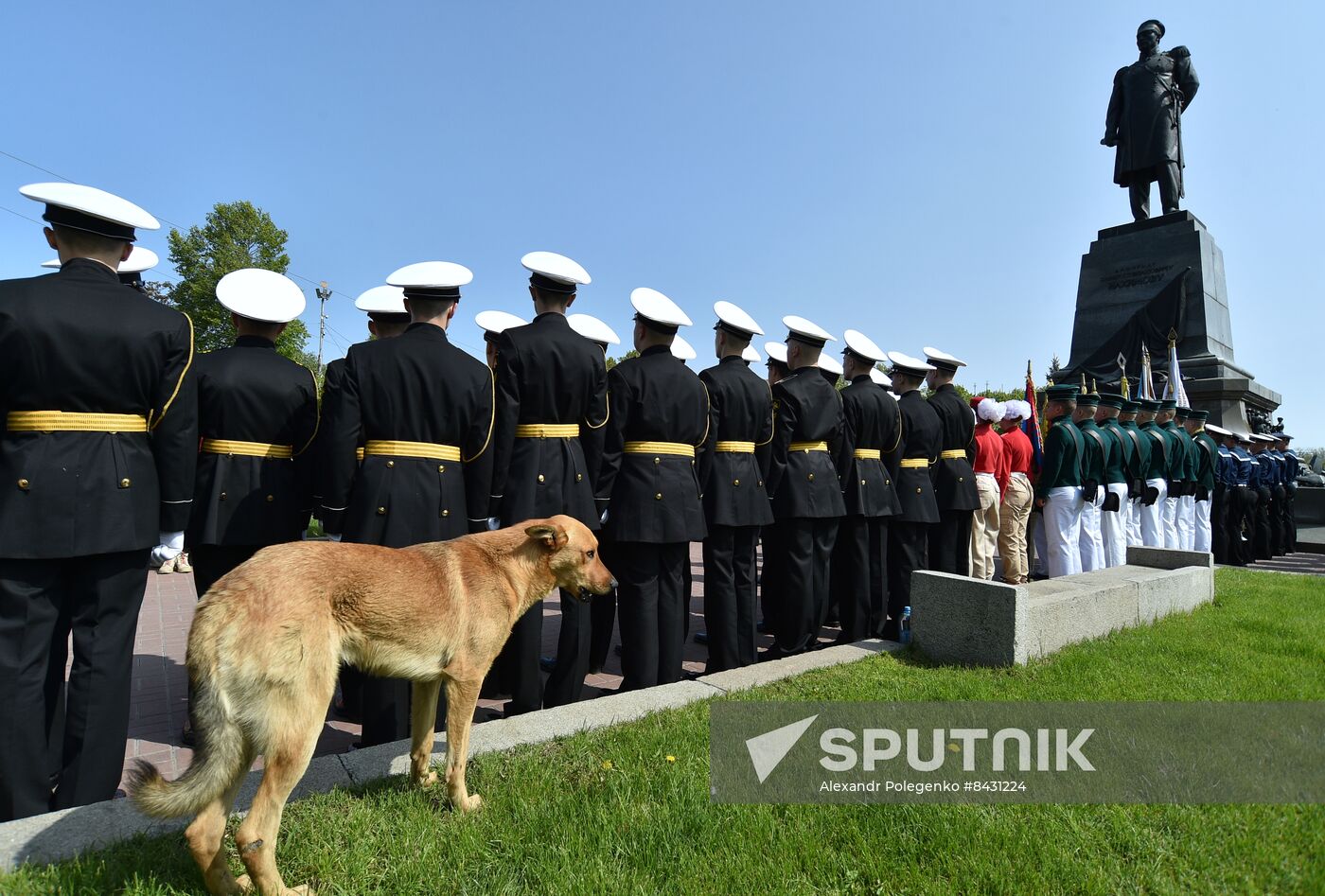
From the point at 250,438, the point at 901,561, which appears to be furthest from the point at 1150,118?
the point at 250,438

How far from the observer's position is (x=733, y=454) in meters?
5.64

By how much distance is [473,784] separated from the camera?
311cm

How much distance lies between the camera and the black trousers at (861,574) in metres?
6.49

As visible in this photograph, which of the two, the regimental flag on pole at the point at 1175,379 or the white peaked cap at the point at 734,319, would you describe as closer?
the white peaked cap at the point at 734,319

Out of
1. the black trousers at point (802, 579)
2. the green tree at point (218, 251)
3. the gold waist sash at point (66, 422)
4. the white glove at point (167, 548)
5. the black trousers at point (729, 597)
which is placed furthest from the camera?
the green tree at point (218, 251)

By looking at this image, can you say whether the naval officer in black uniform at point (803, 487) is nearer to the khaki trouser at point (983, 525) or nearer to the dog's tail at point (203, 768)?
the khaki trouser at point (983, 525)

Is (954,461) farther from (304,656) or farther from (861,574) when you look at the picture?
(304,656)

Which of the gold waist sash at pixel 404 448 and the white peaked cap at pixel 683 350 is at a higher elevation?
the white peaked cap at pixel 683 350

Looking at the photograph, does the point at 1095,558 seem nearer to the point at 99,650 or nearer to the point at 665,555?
the point at 665,555

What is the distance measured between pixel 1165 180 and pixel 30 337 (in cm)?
2211

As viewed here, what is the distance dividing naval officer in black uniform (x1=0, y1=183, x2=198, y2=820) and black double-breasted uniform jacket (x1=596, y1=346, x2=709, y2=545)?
2.51 meters

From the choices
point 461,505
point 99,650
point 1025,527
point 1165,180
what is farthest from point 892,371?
point 1165,180

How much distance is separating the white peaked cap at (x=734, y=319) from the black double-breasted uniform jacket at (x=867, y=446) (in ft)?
4.58

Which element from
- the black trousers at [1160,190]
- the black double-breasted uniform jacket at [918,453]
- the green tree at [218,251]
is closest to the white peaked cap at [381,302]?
the black double-breasted uniform jacket at [918,453]
